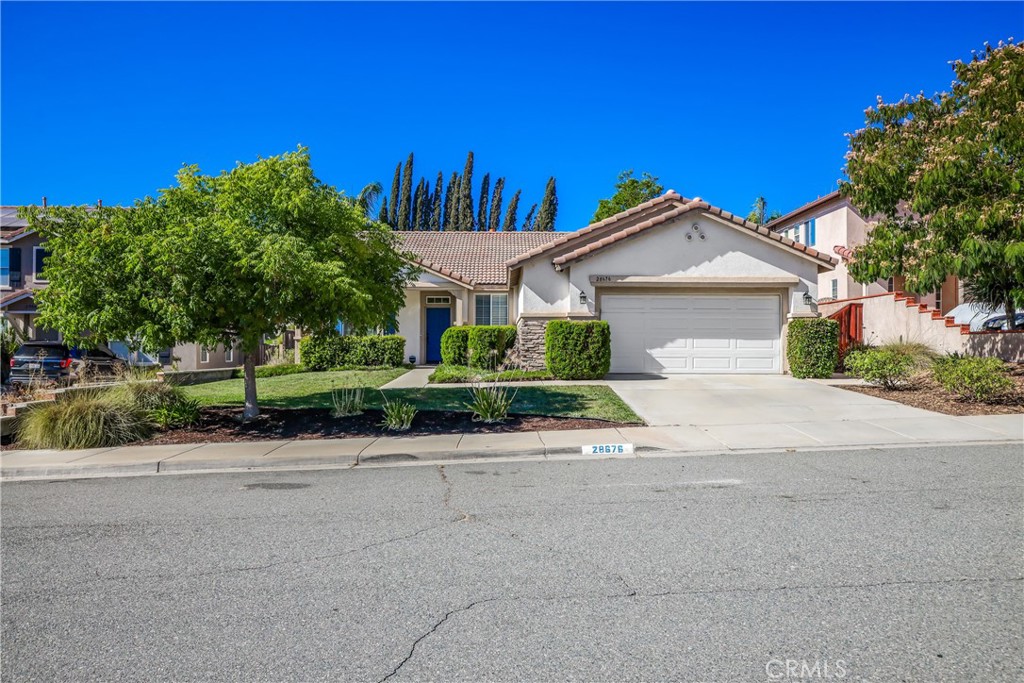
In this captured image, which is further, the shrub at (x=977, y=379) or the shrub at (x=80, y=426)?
the shrub at (x=977, y=379)

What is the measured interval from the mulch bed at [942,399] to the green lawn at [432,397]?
561 cm

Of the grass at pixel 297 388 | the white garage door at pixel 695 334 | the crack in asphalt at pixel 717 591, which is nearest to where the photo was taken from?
the crack in asphalt at pixel 717 591

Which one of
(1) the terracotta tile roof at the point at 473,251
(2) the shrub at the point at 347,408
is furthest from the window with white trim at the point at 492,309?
(2) the shrub at the point at 347,408

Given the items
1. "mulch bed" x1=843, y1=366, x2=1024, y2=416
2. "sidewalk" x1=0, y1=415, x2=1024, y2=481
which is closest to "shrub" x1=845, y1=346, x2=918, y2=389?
"mulch bed" x1=843, y1=366, x2=1024, y2=416

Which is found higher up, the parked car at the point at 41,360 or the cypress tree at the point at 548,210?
the cypress tree at the point at 548,210

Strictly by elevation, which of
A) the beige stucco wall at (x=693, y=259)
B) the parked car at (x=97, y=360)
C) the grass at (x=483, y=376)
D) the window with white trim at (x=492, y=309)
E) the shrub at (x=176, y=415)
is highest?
the beige stucco wall at (x=693, y=259)

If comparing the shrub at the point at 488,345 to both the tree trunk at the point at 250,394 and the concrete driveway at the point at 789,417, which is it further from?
the tree trunk at the point at 250,394

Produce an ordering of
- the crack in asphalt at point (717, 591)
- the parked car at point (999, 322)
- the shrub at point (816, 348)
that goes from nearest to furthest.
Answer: the crack in asphalt at point (717, 591) < the shrub at point (816, 348) < the parked car at point (999, 322)

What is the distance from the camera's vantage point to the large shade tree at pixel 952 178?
1155 centimetres

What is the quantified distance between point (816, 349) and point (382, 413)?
38.0 ft

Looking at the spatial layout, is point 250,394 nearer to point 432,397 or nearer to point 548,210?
point 432,397

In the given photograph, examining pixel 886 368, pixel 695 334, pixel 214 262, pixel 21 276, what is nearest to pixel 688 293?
pixel 695 334

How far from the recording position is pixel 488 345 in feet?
64.1

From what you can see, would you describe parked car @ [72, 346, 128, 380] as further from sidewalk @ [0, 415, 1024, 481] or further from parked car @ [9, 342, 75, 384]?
sidewalk @ [0, 415, 1024, 481]
